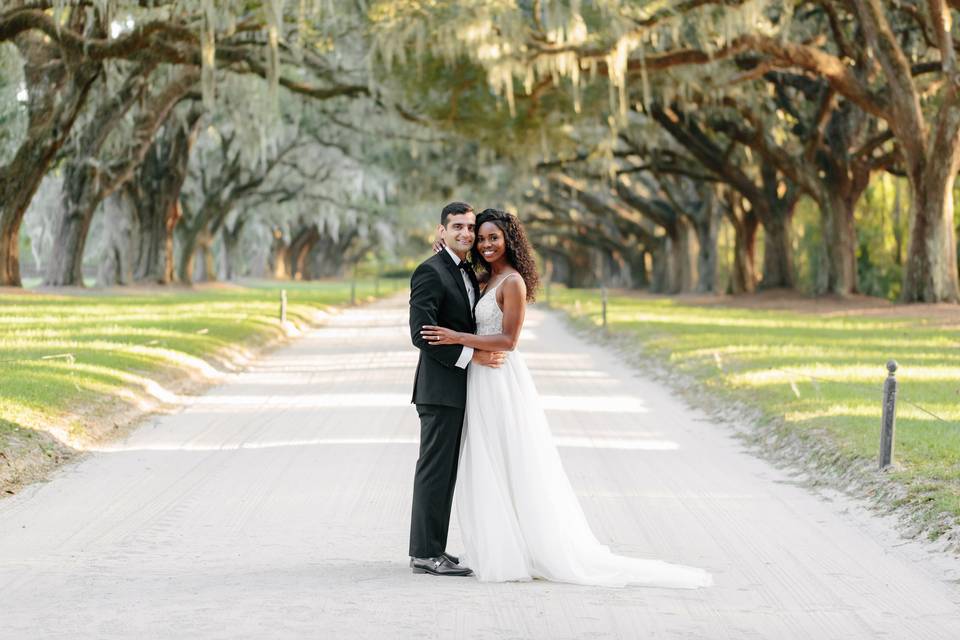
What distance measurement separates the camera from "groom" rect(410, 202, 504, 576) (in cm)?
721

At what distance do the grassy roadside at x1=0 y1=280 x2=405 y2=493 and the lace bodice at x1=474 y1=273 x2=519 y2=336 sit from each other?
4.16 m

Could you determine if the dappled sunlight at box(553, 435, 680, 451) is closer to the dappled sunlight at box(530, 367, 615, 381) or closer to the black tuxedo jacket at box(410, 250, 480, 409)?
the black tuxedo jacket at box(410, 250, 480, 409)

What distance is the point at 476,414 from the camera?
741 centimetres

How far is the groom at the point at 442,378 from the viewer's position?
7.21 meters

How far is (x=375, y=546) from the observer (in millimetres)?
8023

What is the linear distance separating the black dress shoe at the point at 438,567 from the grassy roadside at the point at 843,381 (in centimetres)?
289

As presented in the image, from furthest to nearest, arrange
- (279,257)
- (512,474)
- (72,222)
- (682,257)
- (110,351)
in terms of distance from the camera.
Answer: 1. (279,257)
2. (682,257)
3. (72,222)
4. (110,351)
5. (512,474)

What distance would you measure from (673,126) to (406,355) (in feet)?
52.9

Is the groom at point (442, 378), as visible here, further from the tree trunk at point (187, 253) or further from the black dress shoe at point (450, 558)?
the tree trunk at point (187, 253)

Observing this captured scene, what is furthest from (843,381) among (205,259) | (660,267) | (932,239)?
(660,267)

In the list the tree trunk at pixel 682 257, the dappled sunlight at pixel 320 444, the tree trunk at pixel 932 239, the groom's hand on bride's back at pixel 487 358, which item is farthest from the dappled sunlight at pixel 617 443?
the tree trunk at pixel 682 257

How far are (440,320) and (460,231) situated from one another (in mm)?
474

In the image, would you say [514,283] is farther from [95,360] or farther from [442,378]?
[95,360]

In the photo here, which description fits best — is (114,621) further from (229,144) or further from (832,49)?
(229,144)
